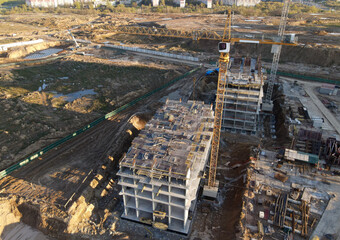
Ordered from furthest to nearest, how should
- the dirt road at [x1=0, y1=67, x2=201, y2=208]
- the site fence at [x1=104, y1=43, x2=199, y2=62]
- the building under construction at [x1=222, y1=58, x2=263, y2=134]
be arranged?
the site fence at [x1=104, y1=43, x2=199, y2=62] < the building under construction at [x1=222, y1=58, x2=263, y2=134] < the dirt road at [x1=0, y1=67, x2=201, y2=208]

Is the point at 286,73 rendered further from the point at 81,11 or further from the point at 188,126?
the point at 81,11

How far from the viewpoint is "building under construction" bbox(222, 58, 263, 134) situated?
45219 millimetres

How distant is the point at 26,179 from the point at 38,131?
12.9 m

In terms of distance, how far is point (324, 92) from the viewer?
61656 millimetres

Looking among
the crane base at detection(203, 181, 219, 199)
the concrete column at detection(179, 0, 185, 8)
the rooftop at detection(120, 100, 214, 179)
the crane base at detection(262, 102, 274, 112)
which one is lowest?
the crane base at detection(203, 181, 219, 199)

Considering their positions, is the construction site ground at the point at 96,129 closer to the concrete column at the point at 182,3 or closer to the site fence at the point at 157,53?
the site fence at the point at 157,53

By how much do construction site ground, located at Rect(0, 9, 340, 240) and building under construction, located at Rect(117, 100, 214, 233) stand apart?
260 centimetres

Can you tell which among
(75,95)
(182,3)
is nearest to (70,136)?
(75,95)

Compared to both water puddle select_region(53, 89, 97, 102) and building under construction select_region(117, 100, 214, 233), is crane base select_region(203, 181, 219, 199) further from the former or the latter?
water puddle select_region(53, 89, 97, 102)

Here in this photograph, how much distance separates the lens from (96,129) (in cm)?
4847

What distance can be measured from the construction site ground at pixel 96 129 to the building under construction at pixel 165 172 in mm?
2596

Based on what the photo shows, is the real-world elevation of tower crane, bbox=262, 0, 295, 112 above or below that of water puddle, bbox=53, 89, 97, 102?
above

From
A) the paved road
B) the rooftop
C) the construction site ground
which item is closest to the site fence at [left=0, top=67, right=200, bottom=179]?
the construction site ground

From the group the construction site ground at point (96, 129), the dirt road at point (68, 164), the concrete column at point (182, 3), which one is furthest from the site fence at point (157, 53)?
the concrete column at point (182, 3)
